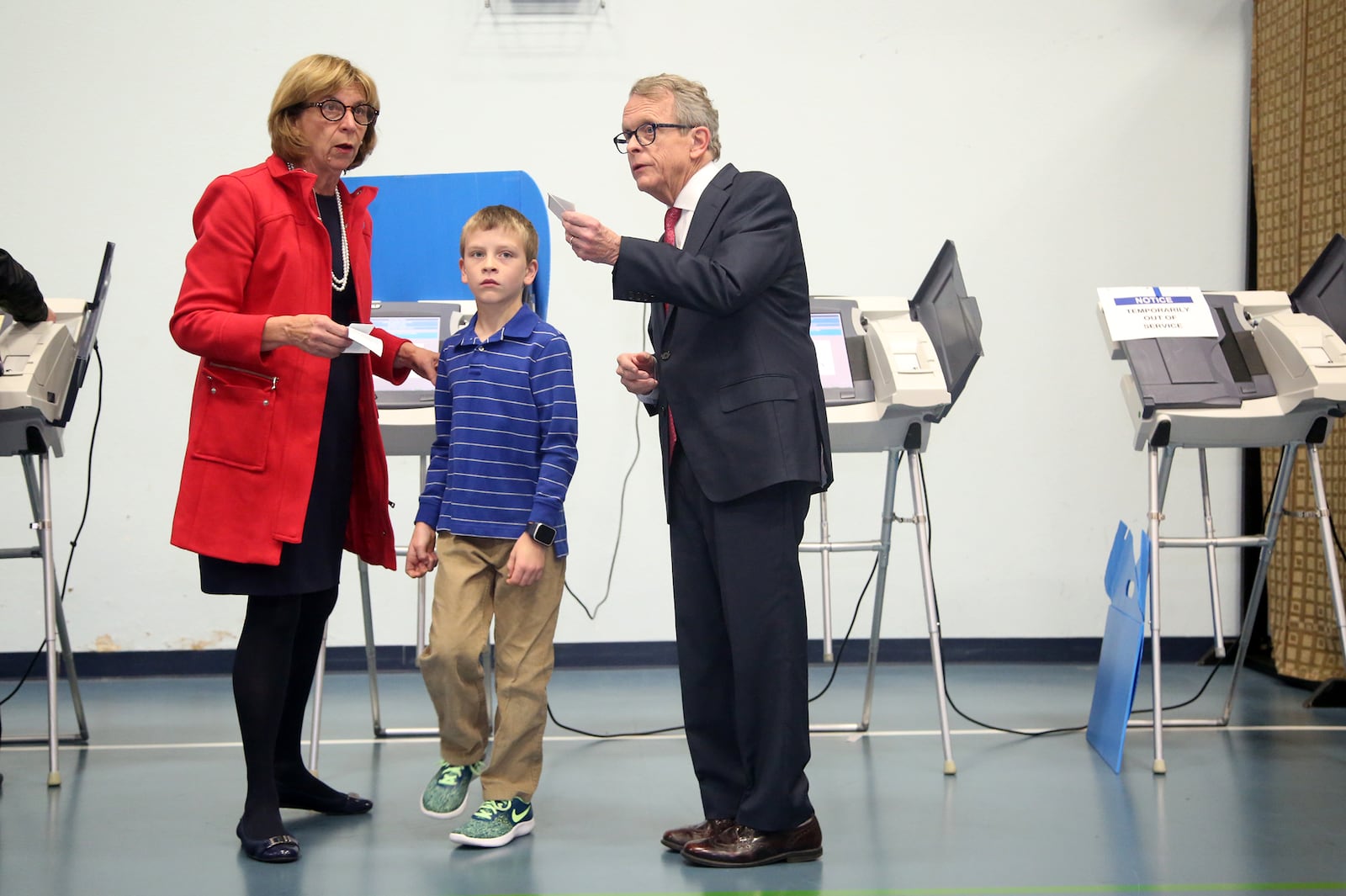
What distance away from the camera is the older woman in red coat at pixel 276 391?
217 cm

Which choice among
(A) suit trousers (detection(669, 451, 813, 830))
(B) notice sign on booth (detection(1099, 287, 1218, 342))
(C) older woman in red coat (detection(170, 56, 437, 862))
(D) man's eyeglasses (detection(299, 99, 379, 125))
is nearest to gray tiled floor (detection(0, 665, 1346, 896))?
(A) suit trousers (detection(669, 451, 813, 830))

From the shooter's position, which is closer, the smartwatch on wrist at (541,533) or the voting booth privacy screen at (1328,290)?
the smartwatch on wrist at (541,533)

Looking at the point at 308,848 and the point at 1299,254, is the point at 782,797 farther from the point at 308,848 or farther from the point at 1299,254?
the point at 1299,254

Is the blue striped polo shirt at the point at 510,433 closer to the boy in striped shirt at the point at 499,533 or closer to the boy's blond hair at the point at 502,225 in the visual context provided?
the boy in striped shirt at the point at 499,533

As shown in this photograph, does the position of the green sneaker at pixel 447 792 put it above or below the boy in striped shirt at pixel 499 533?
below

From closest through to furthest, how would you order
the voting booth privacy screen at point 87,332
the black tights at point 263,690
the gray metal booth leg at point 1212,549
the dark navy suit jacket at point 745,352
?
→ the dark navy suit jacket at point 745,352, the black tights at point 263,690, the gray metal booth leg at point 1212,549, the voting booth privacy screen at point 87,332

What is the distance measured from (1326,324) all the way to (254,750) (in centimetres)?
292

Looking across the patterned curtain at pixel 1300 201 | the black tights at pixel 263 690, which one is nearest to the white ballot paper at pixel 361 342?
the black tights at pixel 263 690

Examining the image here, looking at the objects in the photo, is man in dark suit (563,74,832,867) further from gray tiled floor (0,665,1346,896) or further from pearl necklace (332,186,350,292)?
pearl necklace (332,186,350,292)

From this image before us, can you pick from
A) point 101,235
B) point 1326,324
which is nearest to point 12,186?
point 101,235

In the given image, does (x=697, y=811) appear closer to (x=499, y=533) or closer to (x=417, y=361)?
(x=499, y=533)

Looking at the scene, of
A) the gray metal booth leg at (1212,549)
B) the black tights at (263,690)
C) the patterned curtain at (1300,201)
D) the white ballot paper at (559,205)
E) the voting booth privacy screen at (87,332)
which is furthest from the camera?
the patterned curtain at (1300,201)

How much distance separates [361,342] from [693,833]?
1.16 metres

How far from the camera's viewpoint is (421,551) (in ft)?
7.97
